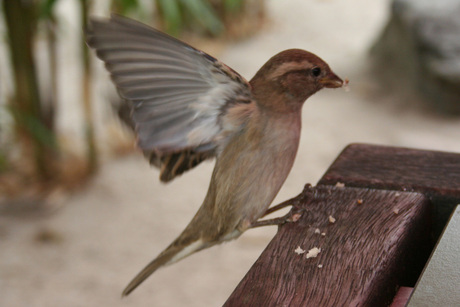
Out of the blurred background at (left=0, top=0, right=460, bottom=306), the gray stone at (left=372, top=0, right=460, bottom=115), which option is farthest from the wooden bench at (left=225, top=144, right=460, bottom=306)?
the gray stone at (left=372, top=0, right=460, bottom=115)

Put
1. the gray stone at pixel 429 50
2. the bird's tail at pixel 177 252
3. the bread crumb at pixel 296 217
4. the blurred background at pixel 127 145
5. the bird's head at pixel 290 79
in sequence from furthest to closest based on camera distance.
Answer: the gray stone at pixel 429 50
the blurred background at pixel 127 145
the bird's tail at pixel 177 252
the bird's head at pixel 290 79
the bread crumb at pixel 296 217

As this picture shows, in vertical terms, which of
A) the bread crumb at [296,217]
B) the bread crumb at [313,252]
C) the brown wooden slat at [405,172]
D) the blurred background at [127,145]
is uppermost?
the brown wooden slat at [405,172]

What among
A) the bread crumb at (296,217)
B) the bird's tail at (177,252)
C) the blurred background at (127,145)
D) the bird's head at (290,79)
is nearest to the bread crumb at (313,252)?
the bread crumb at (296,217)

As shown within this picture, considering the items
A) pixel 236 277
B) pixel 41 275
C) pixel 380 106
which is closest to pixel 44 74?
pixel 41 275

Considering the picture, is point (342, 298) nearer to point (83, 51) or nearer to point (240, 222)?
point (240, 222)

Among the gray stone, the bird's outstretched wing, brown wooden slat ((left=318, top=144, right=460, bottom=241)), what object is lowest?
the gray stone

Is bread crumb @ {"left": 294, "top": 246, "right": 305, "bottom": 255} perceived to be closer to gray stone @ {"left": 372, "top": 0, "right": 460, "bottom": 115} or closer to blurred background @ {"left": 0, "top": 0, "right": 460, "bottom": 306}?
blurred background @ {"left": 0, "top": 0, "right": 460, "bottom": 306}

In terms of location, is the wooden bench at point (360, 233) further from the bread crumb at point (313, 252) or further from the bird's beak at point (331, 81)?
the bird's beak at point (331, 81)
